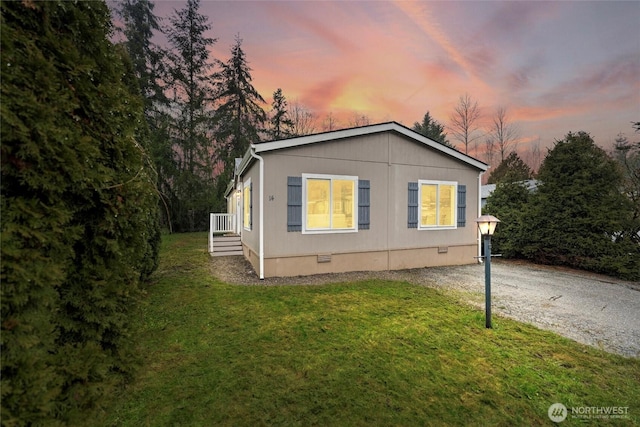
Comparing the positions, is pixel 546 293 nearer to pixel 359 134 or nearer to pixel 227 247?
pixel 359 134

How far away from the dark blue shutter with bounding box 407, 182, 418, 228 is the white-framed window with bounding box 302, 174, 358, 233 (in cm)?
185

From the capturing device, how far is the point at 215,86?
69.0 feet

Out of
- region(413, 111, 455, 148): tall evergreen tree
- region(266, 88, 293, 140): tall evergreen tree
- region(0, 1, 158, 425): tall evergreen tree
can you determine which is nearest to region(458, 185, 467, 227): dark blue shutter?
region(0, 1, 158, 425): tall evergreen tree

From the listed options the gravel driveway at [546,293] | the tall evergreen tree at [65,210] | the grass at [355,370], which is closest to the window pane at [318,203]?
the gravel driveway at [546,293]

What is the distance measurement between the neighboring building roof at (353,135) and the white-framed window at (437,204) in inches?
39.7

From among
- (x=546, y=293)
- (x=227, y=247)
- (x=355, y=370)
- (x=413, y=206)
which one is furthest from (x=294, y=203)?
(x=546, y=293)

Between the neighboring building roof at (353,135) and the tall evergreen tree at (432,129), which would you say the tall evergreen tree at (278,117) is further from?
the tall evergreen tree at (432,129)

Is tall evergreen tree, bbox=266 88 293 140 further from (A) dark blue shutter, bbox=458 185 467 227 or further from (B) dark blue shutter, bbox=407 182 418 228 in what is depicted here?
(A) dark blue shutter, bbox=458 185 467 227

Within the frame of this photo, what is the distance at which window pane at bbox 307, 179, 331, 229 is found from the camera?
673 centimetres

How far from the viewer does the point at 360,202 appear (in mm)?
7035

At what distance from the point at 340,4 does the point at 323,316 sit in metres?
8.35

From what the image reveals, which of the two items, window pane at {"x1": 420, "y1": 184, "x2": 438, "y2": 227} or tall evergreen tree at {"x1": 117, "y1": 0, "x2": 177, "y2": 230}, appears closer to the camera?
window pane at {"x1": 420, "y1": 184, "x2": 438, "y2": 227}

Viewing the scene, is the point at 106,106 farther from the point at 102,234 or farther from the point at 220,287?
the point at 220,287

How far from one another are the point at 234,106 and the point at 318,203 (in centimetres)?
1866
